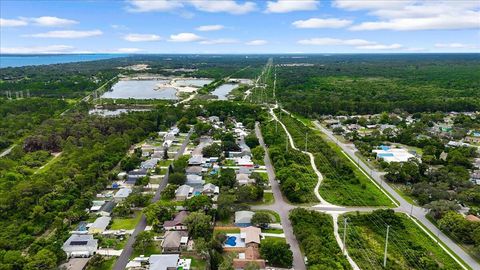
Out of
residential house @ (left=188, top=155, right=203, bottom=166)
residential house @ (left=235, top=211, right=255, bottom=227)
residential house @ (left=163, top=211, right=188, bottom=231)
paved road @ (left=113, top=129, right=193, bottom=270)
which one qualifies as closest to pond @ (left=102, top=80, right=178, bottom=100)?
residential house @ (left=188, top=155, right=203, bottom=166)

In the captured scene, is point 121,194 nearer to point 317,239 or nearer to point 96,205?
point 96,205

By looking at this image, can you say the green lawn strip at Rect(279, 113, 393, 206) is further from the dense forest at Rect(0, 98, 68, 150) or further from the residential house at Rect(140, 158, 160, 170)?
the dense forest at Rect(0, 98, 68, 150)

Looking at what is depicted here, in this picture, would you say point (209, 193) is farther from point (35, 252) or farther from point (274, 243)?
point (35, 252)

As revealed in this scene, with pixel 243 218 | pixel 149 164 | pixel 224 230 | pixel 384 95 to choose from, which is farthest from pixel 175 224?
pixel 384 95

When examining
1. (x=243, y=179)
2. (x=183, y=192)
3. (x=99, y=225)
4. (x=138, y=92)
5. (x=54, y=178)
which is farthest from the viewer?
(x=138, y=92)

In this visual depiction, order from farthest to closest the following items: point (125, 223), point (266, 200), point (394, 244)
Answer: point (266, 200) < point (125, 223) < point (394, 244)

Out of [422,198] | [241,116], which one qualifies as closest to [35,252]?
[422,198]
